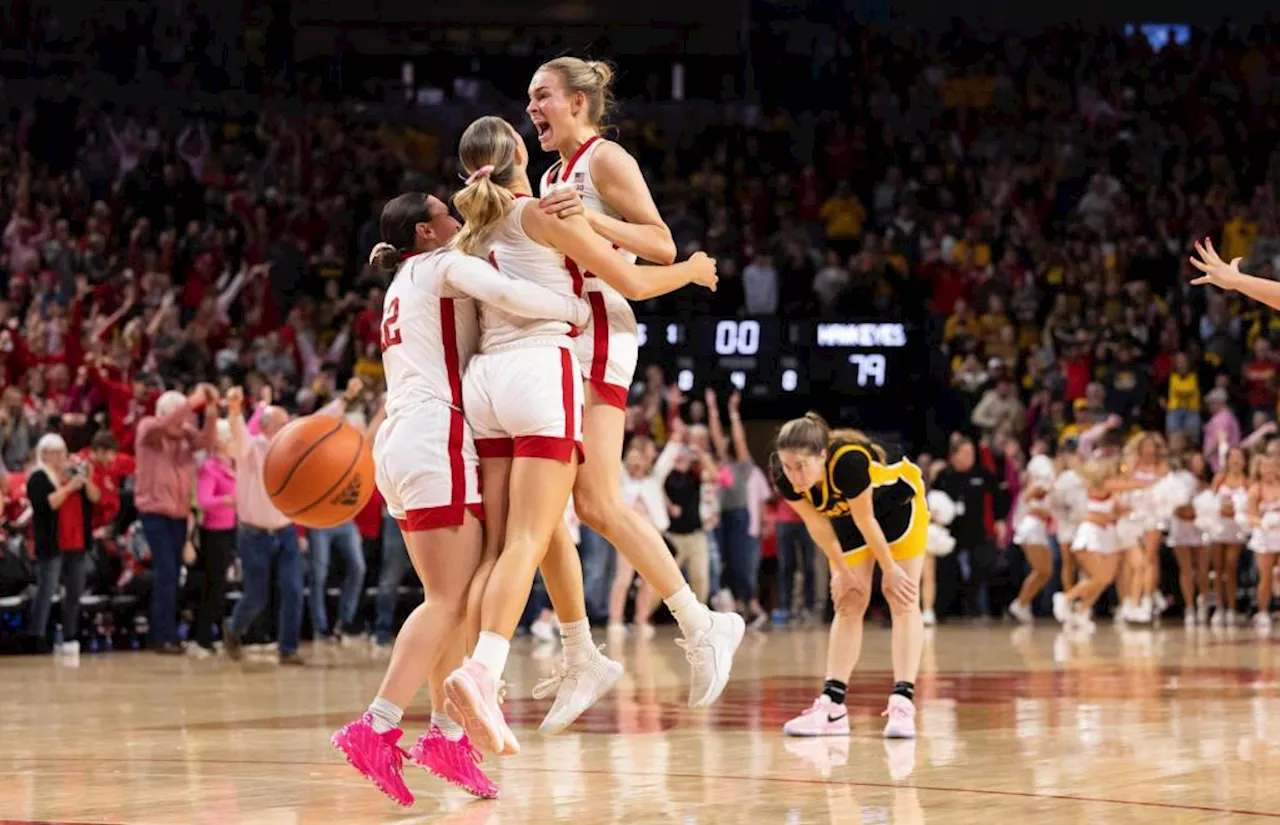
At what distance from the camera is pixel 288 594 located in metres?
13.2

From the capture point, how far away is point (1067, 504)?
1745cm

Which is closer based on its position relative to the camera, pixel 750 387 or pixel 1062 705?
pixel 1062 705

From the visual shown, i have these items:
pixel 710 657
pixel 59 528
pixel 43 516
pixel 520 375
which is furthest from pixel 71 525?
pixel 520 375

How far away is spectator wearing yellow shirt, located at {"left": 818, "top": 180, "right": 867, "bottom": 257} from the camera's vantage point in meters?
22.5

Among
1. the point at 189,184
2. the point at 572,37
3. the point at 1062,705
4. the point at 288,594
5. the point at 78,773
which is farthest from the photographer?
the point at 572,37

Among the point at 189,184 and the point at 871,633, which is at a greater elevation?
the point at 189,184

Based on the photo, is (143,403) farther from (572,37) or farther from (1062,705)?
(572,37)

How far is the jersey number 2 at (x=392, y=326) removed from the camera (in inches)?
249

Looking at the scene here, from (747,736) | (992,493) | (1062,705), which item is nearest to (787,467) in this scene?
(747,736)

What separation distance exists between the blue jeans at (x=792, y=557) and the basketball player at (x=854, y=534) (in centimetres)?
902

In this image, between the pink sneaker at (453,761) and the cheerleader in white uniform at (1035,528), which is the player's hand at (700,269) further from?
the cheerleader in white uniform at (1035,528)

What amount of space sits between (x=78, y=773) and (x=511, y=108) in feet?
56.9

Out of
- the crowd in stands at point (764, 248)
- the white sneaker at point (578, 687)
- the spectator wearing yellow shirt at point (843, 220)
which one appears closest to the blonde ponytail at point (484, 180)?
the white sneaker at point (578, 687)

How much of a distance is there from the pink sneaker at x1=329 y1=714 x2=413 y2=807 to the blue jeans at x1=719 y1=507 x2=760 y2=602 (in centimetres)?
1158
